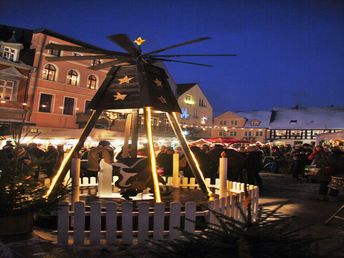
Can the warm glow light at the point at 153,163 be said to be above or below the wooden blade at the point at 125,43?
below

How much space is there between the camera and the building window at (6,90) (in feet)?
94.0

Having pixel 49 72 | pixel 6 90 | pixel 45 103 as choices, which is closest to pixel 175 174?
pixel 6 90

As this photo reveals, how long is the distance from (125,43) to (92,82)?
2977 centimetres

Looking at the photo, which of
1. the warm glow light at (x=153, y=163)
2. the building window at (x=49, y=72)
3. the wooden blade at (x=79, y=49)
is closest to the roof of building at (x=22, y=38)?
the building window at (x=49, y=72)

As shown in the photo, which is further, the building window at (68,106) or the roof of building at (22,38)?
the building window at (68,106)

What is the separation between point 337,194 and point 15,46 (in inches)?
1124

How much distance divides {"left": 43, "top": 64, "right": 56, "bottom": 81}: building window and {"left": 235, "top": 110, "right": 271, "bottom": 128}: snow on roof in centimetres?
3950

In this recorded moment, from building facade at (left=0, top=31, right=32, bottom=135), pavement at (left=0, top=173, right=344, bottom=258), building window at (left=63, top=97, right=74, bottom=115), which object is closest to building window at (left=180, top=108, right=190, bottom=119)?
building window at (left=63, top=97, right=74, bottom=115)

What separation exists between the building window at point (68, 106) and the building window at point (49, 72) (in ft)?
8.95

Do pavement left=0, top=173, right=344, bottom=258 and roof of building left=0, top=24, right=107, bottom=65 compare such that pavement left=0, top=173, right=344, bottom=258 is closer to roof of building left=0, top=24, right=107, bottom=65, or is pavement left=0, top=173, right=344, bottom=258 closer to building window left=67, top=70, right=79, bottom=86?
roof of building left=0, top=24, right=107, bottom=65

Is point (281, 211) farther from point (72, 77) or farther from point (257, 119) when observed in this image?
point (257, 119)

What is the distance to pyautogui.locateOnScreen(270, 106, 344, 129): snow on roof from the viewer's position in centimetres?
5756

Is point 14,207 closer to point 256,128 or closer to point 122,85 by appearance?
point 122,85

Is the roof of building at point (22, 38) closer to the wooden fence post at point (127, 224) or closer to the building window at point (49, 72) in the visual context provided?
the building window at point (49, 72)
